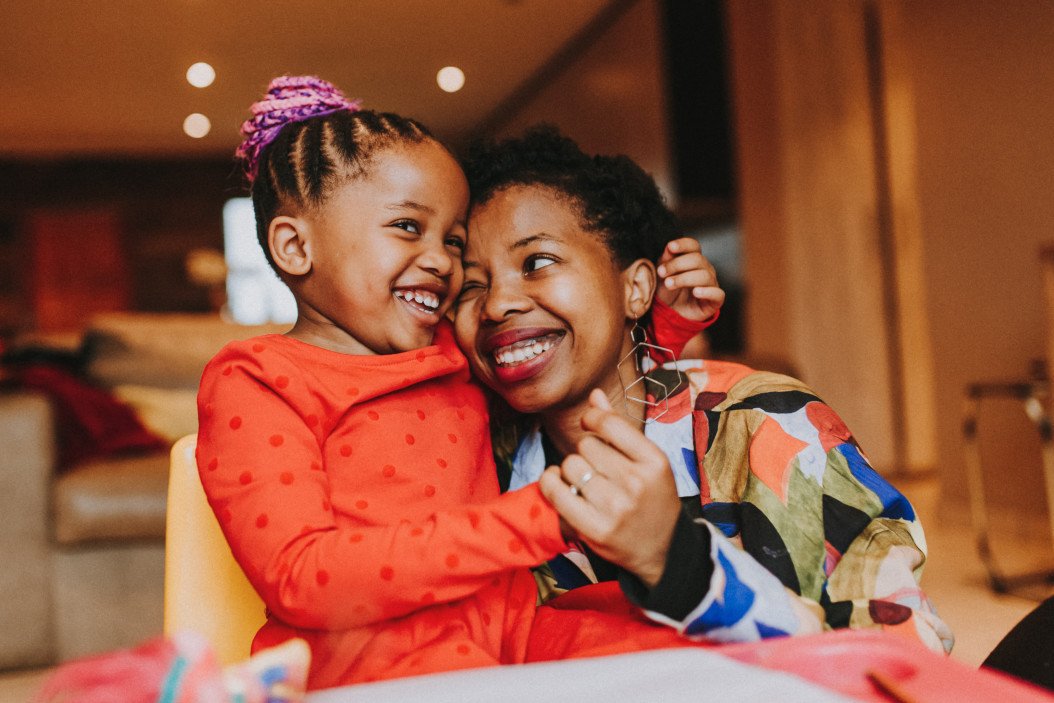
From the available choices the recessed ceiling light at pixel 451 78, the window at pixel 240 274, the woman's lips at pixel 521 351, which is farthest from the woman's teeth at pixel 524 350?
the window at pixel 240 274

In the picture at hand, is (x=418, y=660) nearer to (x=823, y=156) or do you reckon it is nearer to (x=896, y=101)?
(x=823, y=156)

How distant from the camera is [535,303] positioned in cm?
99

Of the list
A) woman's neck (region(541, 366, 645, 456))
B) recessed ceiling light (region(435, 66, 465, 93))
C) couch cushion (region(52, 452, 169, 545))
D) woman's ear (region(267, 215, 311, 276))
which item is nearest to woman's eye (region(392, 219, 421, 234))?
woman's ear (region(267, 215, 311, 276))

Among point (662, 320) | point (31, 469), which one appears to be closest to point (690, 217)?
point (31, 469)

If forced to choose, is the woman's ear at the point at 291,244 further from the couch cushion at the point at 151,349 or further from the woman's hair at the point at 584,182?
the couch cushion at the point at 151,349

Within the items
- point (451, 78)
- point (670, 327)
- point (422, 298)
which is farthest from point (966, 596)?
point (451, 78)

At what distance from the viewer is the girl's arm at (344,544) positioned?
648mm

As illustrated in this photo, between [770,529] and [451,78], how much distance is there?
4.65m

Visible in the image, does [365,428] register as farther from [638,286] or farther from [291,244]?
[638,286]

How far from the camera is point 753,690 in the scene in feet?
1.46

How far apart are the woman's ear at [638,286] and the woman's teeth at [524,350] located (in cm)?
15

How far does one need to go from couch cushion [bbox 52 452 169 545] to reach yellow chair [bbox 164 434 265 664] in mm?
1517

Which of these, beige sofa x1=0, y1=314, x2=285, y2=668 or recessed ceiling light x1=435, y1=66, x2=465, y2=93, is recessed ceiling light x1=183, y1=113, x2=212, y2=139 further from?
beige sofa x1=0, y1=314, x2=285, y2=668

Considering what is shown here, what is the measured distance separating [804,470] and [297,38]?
2890mm
